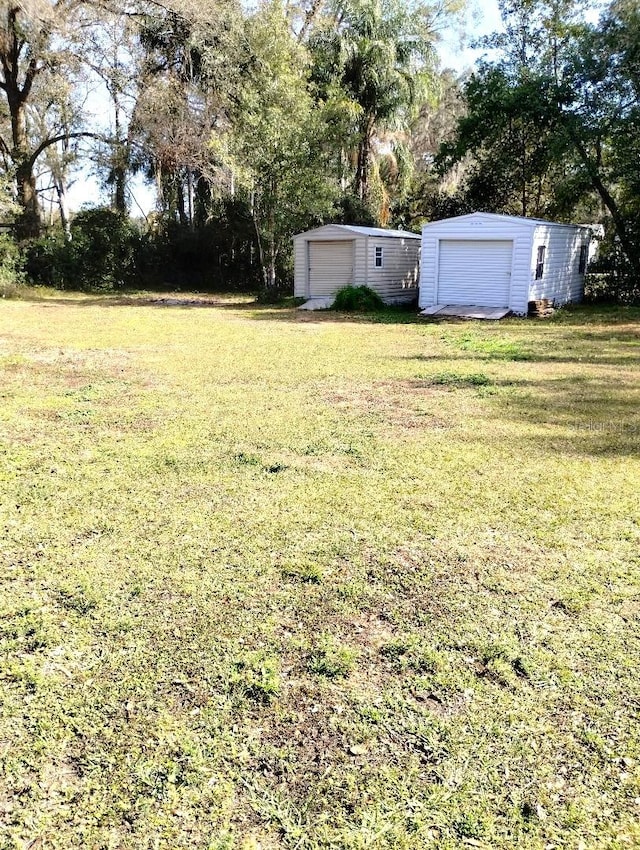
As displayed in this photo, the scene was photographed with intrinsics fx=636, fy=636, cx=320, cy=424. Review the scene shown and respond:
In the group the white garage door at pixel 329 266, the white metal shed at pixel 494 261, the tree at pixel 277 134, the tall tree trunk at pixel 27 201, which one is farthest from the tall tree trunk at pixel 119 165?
the white metal shed at pixel 494 261

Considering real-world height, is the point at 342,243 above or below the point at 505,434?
above

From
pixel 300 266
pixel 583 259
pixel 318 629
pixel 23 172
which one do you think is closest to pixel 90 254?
pixel 23 172

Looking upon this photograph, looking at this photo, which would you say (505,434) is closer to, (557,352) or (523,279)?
(557,352)

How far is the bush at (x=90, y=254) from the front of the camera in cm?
2120

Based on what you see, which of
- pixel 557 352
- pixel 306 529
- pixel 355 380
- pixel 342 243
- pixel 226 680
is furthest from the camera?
pixel 342 243

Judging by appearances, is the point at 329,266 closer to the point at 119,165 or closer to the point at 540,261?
the point at 540,261

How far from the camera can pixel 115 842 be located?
178 centimetres

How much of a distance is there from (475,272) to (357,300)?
309 cm

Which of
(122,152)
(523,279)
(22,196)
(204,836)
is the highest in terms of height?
(122,152)

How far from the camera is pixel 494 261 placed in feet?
48.8

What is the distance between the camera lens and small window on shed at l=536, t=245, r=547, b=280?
48.8 ft

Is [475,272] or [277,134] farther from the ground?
[277,134]

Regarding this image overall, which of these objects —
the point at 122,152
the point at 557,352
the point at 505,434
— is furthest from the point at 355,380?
the point at 122,152

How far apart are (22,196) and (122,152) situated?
3.76m
